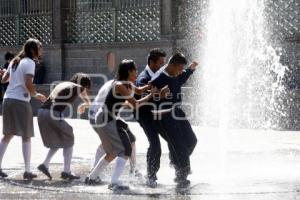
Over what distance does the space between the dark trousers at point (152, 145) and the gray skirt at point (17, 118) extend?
1.53m

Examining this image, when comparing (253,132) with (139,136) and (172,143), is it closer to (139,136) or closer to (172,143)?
(139,136)

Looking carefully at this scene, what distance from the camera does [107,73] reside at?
22000mm

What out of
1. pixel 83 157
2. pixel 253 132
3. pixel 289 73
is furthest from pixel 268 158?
pixel 289 73

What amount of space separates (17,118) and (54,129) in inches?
20.5

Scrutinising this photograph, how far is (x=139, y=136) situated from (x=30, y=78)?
261 inches

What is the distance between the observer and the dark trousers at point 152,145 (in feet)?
28.9

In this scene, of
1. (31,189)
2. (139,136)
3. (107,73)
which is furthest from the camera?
(107,73)

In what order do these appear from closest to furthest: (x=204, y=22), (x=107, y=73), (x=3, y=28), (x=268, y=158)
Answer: (x=268, y=158)
(x=204, y=22)
(x=107, y=73)
(x=3, y=28)

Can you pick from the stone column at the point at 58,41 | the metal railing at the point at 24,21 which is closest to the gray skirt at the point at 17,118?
the stone column at the point at 58,41

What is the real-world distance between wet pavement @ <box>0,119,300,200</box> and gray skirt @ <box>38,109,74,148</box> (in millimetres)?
482

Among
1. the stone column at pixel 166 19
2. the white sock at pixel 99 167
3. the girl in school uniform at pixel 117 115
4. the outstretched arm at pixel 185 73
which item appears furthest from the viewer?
the stone column at pixel 166 19

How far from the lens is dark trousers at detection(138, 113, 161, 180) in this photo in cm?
880

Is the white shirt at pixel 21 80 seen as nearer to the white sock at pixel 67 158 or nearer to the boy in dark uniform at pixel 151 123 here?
the white sock at pixel 67 158

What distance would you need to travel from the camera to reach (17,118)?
30.7ft
